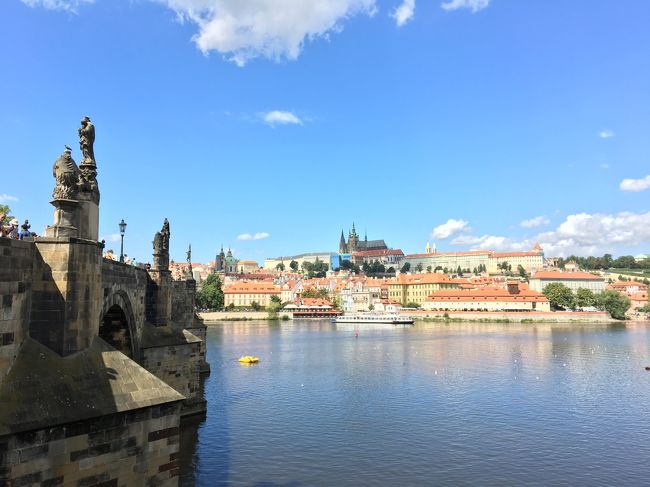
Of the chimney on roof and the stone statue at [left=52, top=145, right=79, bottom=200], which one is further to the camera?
the chimney on roof

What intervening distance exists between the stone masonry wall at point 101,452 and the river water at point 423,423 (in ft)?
25.9

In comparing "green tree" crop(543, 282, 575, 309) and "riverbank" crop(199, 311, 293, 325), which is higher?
"green tree" crop(543, 282, 575, 309)

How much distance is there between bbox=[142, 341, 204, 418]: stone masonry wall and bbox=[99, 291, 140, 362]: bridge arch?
1452 mm

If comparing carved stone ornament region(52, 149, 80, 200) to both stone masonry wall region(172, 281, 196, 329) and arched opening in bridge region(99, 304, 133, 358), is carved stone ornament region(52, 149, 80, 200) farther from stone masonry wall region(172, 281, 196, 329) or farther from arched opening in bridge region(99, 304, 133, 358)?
stone masonry wall region(172, 281, 196, 329)

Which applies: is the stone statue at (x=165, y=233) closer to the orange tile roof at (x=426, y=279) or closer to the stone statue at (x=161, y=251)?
the stone statue at (x=161, y=251)

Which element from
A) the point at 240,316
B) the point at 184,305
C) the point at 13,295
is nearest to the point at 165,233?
the point at 184,305

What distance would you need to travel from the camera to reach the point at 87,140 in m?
15.4

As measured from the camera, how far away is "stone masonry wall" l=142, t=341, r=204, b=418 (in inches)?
981

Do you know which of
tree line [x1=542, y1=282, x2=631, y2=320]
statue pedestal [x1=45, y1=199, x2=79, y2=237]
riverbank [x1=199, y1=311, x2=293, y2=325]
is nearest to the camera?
statue pedestal [x1=45, y1=199, x2=79, y2=237]

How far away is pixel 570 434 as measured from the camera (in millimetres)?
27391

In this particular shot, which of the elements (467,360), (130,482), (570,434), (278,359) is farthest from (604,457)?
(278,359)

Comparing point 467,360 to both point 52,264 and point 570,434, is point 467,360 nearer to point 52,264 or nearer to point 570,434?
point 570,434

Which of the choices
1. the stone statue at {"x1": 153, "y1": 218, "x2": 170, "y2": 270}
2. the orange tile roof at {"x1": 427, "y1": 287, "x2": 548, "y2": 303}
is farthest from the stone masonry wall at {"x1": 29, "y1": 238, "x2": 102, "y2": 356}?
the orange tile roof at {"x1": 427, "y1": 287, "x2": 548, "y2": 303}

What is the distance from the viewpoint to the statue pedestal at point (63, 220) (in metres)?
12.8
